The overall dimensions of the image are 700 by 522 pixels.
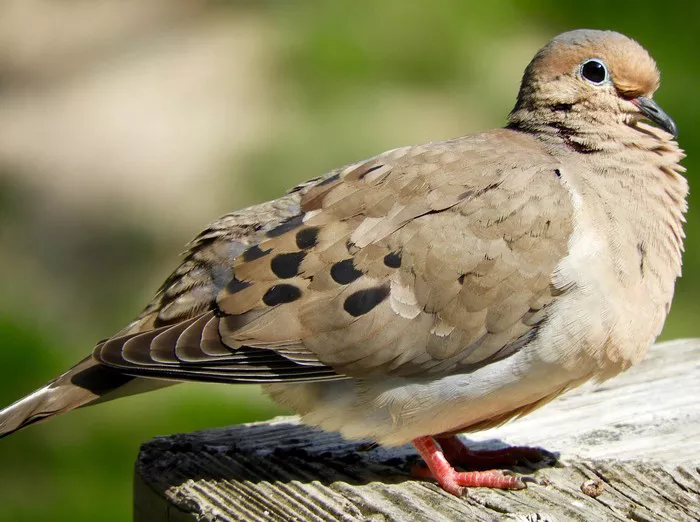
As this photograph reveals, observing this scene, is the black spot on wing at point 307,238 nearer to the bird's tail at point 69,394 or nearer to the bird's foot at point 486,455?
the bird's tail at point 69,394

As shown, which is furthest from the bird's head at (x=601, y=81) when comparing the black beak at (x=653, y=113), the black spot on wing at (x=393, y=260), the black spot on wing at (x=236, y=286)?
the black spot on wing at (x=236, y=286)

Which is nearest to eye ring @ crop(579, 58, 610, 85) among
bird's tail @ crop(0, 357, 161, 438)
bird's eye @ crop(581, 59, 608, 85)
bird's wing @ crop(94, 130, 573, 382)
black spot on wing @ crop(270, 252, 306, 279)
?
bird's eye @ crop(581, 59, 608, 85)

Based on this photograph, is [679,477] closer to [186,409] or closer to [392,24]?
[186,409]

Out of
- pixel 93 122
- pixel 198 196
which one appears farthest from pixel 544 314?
pixel 93 122

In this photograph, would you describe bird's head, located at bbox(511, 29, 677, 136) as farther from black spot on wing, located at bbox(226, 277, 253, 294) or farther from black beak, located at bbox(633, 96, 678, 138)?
black spot on wing, located at bbox(226, 277, 253, 294)

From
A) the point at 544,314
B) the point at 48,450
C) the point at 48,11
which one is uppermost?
the point at 48,11

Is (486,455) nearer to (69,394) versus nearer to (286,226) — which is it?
(286,226)

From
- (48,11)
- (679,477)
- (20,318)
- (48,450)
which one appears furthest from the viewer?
(48,11)
